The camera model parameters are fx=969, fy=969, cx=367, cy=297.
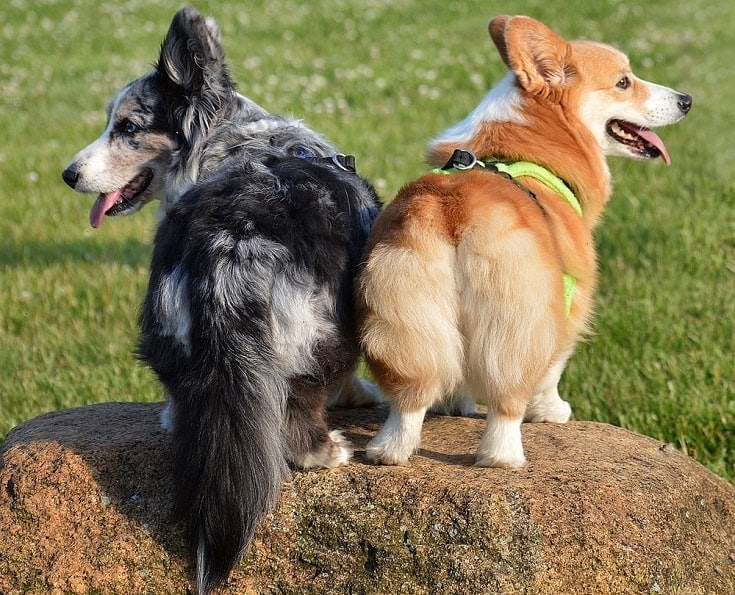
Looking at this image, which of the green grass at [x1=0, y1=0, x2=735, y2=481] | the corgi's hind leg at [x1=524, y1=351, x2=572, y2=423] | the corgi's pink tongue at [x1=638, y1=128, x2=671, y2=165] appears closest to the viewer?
the corgi's hind leg at [x1=524, y1=351, x2=572, y2=423]

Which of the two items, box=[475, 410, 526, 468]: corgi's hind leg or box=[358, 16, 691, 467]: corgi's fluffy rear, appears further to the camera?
box=[475, 410, 526, 468]: corgi's hind leg

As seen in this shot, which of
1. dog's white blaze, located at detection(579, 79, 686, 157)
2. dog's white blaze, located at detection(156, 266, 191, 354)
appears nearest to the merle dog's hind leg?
dog's white blaze, located at detection(156, 266, 191, 354)

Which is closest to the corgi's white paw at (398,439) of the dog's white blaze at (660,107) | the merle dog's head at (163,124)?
the merle dog's head at (163,124)

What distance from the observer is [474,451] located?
3320 millimetres

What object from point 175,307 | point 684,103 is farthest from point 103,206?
point 684,103

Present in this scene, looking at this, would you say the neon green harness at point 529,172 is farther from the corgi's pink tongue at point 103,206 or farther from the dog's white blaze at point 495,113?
the corgi's pink tongue at point 103,206

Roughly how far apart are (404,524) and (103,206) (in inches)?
87.8

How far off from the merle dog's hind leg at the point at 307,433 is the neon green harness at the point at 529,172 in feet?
2.84

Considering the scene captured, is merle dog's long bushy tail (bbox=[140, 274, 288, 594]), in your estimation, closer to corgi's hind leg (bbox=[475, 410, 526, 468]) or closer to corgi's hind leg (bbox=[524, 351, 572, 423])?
corgi's hind leg (bbox=[475, 410, 526, 468])

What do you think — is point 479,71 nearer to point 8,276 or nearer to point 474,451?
point 8,276

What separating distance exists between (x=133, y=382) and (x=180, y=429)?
2.20 meters

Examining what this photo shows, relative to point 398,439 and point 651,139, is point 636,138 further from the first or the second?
point 398,439

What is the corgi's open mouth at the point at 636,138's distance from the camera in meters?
3.86

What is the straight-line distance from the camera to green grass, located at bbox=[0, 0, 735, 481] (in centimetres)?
497
